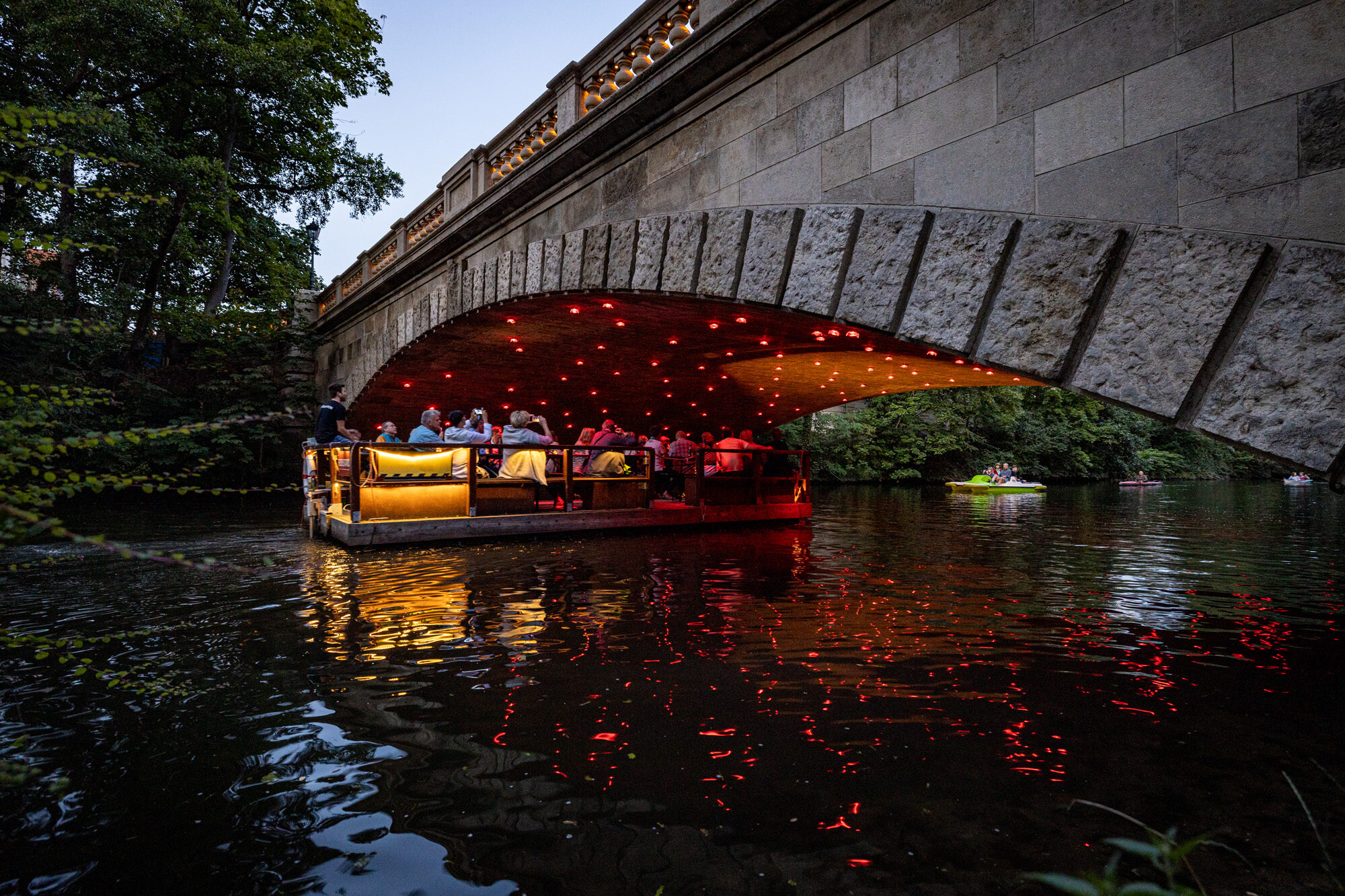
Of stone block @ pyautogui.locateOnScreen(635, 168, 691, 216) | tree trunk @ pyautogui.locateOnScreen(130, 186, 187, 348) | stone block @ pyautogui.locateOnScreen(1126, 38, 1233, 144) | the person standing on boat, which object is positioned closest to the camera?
stone block @ pyautogui.locateOnScreen(1126, 38, 1233, 144)

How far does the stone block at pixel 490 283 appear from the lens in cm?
1006

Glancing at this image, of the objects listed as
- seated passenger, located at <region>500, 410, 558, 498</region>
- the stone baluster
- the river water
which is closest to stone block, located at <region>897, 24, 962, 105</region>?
the stone baluster

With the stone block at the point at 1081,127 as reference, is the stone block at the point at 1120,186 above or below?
below

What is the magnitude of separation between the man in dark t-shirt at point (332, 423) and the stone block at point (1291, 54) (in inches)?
411

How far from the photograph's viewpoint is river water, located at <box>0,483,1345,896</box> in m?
2.04

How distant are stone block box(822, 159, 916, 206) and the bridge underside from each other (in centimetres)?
96

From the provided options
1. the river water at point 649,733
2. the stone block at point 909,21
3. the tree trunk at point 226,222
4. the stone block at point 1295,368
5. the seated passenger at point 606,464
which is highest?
the tree trunk at point 226,222

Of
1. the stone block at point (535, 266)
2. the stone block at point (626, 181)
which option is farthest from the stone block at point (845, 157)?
the stone block at point (535, 266)

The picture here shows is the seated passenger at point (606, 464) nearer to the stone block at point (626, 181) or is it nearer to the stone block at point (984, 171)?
the stone block at point (626, 181)

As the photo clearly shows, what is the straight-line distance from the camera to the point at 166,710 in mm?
3064

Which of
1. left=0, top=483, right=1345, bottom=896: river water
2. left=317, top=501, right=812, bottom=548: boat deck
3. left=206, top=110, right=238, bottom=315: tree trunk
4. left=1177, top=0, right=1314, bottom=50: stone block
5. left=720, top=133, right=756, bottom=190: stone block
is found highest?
left=206, top=110, right=238, bottom=315: tree trunk

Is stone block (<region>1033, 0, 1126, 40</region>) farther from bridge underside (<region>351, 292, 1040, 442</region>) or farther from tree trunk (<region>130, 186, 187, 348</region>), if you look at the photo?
tree trunk (<region>130, 186, 187, 348</region>)

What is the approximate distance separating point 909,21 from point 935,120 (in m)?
0.81

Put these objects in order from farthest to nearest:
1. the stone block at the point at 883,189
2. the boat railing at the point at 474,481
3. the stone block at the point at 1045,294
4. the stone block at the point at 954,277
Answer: the boat railing at the point at 474,481 → the stone block at the point at 883,189 → the stone block at the point at 954,277 → the stone block at the point at 1045,294
